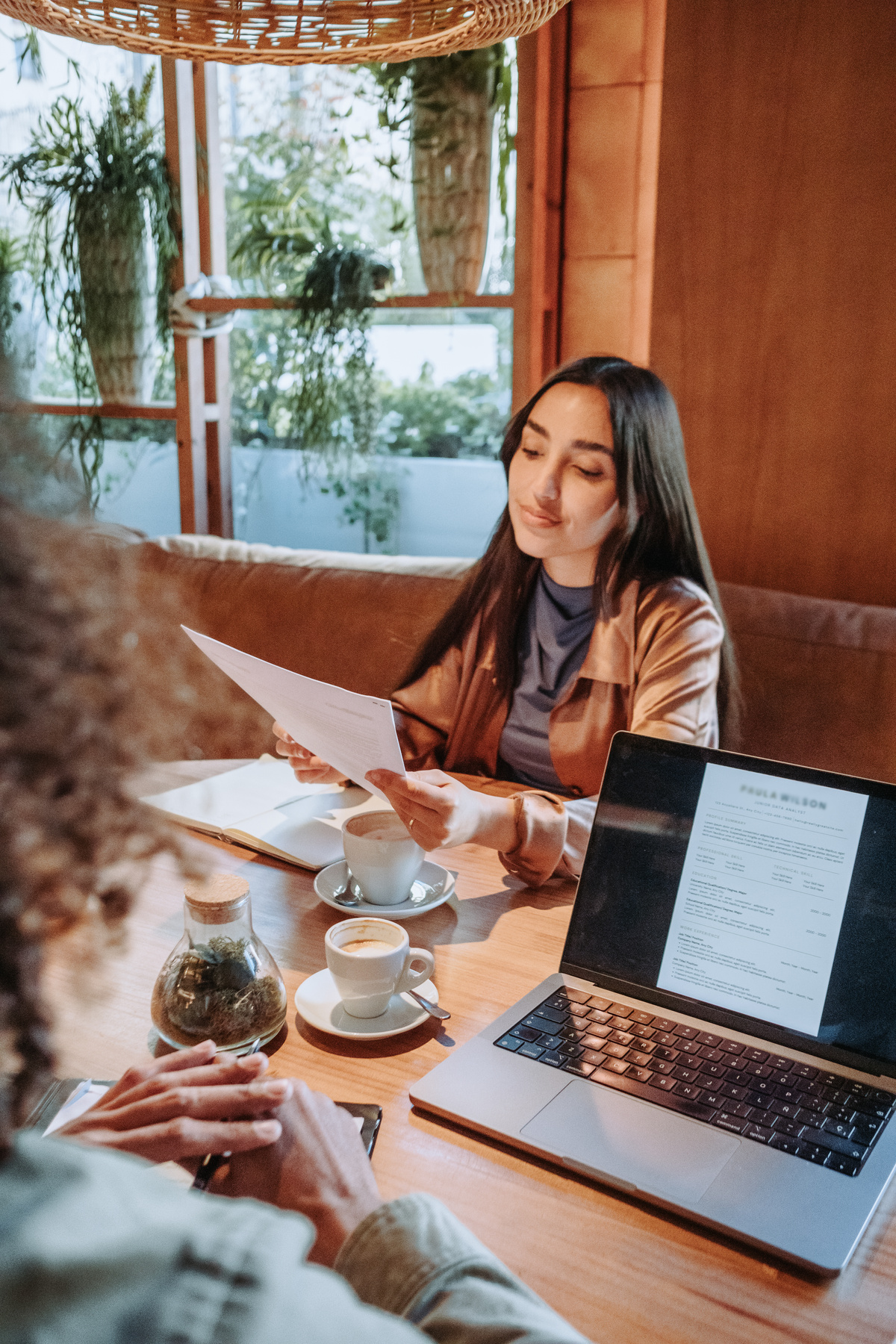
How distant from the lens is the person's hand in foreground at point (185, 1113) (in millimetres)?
669

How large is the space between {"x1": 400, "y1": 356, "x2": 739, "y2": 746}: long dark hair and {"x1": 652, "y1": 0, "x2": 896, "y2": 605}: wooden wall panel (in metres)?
0.38

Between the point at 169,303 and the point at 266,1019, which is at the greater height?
the point at 169,303

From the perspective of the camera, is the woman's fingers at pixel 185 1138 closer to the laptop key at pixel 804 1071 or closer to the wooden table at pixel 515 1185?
the wooden table at pixel 515 1185

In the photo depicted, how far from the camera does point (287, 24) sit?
1.21m

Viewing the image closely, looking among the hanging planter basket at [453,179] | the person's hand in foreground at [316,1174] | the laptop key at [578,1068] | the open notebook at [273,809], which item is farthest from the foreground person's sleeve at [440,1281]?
the hanging planter basket at [453,179]

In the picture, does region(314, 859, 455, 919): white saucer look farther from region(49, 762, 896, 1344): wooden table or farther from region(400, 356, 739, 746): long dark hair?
region(400, 356, 739, 746): long dark hair

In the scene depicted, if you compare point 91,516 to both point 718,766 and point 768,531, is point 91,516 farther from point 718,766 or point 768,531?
point 768,531

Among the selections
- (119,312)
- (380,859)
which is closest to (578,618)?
(380,859)

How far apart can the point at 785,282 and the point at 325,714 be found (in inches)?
53.2

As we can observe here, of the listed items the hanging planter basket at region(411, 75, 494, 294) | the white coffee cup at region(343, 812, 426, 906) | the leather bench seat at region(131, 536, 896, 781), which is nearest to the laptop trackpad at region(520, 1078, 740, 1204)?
the white coffee cup at region(343, 812, 426, 906)

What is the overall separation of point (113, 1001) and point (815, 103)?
185 cm

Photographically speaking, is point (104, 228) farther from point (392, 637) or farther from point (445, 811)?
point (445, 811)

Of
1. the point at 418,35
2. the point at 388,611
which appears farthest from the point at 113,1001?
the point at 388,611

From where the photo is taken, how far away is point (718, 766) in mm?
925
